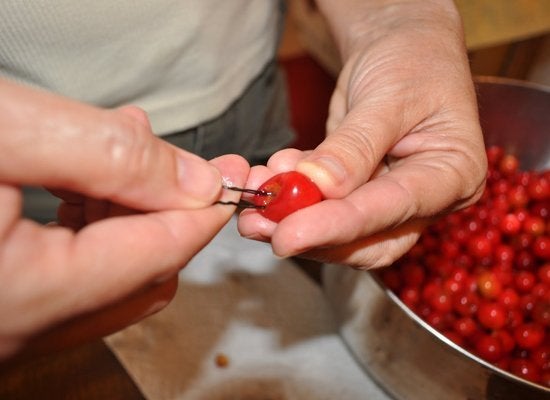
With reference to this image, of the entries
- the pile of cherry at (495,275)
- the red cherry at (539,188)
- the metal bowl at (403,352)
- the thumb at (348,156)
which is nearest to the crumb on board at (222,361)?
the metal bowl at (403,352)

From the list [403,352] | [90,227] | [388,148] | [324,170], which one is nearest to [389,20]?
[388,148]

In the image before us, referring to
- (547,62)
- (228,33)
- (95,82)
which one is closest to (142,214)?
(95,82)

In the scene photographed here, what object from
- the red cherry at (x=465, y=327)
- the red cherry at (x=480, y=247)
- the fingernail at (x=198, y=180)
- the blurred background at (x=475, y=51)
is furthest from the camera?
the blurred background at (x=475, y=51)

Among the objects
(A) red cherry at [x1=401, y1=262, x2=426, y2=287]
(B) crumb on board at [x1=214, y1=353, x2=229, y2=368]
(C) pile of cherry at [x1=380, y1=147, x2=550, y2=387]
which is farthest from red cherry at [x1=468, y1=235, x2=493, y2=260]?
A: (B) crumb on board at [x1=214, y1=353, x2=229, y2=368]

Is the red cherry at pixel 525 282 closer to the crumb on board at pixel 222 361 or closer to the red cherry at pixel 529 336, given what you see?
the red cherry at pixel 529 336

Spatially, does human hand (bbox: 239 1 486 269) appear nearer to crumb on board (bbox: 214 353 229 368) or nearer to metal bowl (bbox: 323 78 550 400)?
metal bowl (bbox: 323 78 550 400)

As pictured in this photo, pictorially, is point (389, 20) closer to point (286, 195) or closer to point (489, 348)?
point (286, 195)
